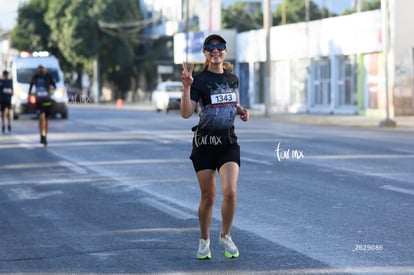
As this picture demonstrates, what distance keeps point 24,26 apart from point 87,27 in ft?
34.6

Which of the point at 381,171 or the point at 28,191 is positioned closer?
the point at 28,191

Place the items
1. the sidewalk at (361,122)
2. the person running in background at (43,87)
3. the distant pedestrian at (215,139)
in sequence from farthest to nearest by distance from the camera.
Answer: the sidewalk at (361,122) → the person running in background at (43,87) → the distant pedestrian at (215,139)

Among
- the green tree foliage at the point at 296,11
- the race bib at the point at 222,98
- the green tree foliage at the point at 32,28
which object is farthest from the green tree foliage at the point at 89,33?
the race bib at the point at 222,98

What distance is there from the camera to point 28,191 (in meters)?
15.0

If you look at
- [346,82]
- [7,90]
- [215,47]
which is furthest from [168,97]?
[215,47]

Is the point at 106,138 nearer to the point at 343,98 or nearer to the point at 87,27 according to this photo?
the point at 343,98

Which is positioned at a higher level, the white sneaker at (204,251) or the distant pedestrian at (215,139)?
the distant pedestrian at (215,139)

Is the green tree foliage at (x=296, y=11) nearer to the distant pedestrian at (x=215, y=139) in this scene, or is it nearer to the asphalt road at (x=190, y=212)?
the asphalt road at (x=190, y=212)

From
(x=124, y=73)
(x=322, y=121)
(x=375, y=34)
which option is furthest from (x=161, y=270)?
(x=124, y=73)

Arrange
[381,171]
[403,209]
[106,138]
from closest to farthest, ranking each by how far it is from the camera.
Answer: [403,209]
[381,171]
[106,138]

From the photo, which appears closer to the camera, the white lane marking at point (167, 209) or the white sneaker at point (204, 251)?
the white sneaker at point (204, 251)

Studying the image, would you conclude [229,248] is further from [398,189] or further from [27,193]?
[27,193]

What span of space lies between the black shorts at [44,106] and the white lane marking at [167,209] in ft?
35.6

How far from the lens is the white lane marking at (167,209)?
39.0 ft
